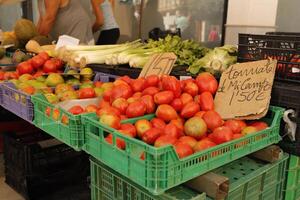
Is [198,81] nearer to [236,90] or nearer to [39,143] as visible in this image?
[236,90]

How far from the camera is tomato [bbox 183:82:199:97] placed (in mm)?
1460

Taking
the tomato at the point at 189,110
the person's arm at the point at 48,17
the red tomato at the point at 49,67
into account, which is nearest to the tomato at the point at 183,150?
the tomato at the point at 189,110

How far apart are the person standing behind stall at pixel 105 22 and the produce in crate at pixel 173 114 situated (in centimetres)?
320

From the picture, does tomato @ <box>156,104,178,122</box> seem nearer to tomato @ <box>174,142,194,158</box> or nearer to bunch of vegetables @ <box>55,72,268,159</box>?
bunch of vegetables @ <box>55,72,268,159</box>

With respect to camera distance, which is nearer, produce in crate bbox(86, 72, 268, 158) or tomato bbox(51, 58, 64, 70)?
produce in crate bbox(86, 72, 268, 158)

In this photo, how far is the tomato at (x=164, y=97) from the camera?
1.39m

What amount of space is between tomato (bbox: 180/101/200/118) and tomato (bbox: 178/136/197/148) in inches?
5.4

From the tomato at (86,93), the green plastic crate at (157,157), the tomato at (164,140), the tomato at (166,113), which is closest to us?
the green plastic crate at (157,157)

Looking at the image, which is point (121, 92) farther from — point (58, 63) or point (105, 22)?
point (105, 22)

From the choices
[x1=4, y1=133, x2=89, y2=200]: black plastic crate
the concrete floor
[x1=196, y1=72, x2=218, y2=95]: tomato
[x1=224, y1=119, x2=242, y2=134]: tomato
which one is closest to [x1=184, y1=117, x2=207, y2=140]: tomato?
[x1=224, y1=119, x2=242, y2=134]: tomato

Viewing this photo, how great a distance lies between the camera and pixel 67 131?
137 centimetres

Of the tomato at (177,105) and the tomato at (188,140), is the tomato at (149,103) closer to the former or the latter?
the tomato at (177,105)

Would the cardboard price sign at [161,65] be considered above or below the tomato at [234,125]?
above

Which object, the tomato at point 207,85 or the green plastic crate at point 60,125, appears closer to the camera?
the green plastic crate at point 60,125
